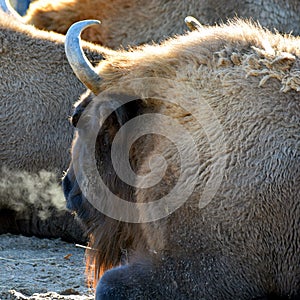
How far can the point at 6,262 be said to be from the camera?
484 cm

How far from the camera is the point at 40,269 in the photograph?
4758 mm

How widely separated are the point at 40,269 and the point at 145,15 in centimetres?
310

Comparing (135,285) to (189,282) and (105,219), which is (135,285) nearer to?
(189,282)

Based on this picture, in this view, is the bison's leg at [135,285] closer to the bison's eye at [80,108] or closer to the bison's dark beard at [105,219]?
the bison's dark beard at [105,219]

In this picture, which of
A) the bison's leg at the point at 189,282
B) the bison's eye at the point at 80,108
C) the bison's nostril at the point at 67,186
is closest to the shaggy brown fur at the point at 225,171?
the bison's leg at the point at 189,282

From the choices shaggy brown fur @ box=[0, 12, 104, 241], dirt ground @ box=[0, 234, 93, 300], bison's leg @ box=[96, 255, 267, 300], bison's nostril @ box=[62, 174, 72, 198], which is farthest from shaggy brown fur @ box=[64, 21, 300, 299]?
shaggy brown fur @ box=[0, 12, 104, 241]

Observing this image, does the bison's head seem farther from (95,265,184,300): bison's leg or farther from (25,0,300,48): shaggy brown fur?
(25,0,300,48): shaggy brown fur

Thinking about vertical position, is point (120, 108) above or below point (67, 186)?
above

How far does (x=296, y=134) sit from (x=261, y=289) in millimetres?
613

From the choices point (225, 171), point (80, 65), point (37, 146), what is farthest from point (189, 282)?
point (37, 146)

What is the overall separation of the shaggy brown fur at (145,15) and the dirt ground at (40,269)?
2220 millimetres

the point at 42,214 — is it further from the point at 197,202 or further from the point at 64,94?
the point at 197,202

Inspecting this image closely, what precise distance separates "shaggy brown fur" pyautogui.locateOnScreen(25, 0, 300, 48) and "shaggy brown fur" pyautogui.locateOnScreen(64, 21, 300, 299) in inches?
124

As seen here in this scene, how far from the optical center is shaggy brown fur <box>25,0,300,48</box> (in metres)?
6.80
